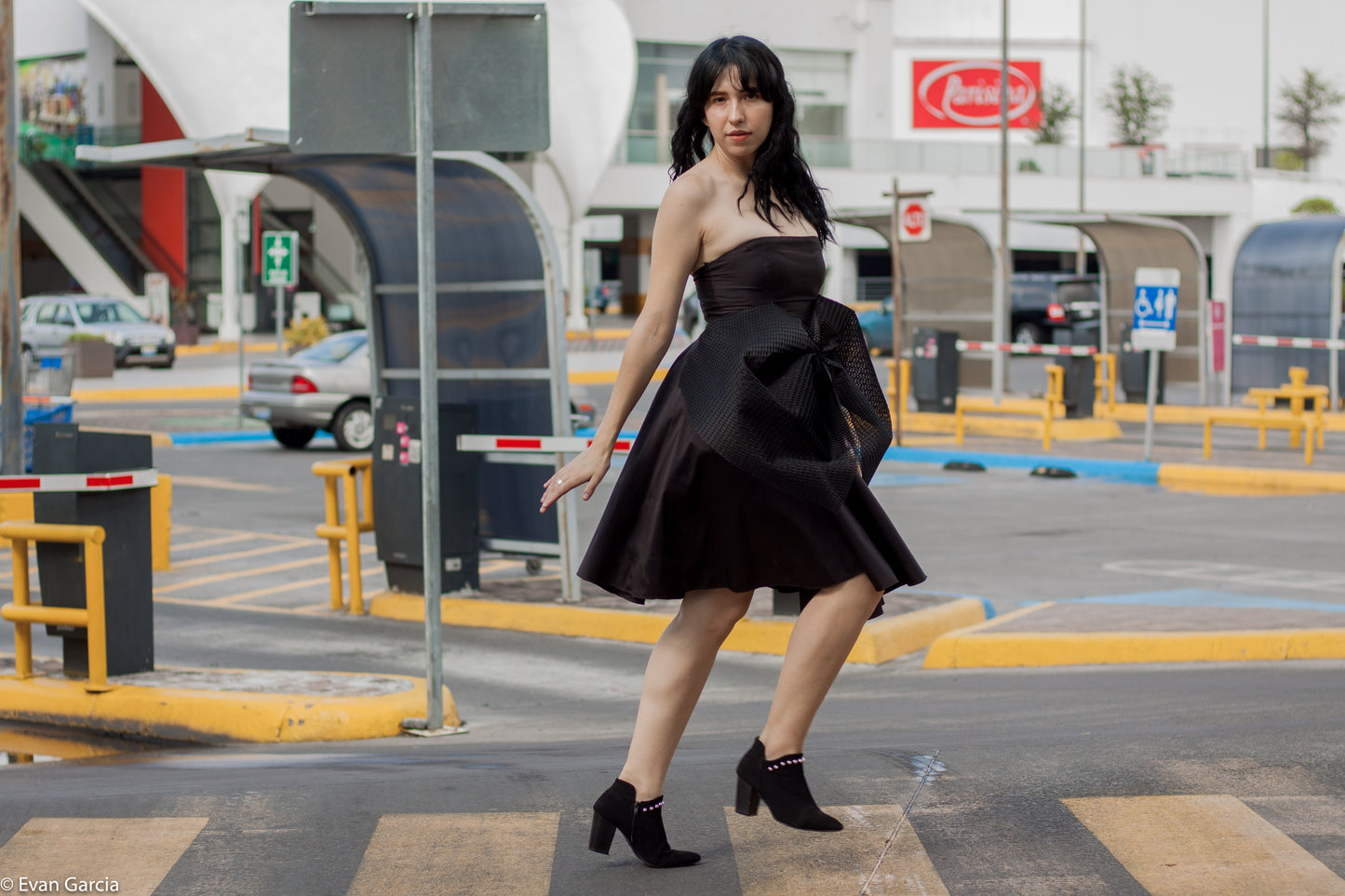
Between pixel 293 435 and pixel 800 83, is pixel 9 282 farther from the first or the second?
pixel 800 83

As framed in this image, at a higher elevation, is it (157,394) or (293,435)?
(157,394)

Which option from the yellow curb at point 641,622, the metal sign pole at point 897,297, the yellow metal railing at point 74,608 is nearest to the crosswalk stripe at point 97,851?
the yellow metal railing at point 74,608

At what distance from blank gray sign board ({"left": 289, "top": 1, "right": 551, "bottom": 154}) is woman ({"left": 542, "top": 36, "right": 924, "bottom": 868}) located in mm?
2340

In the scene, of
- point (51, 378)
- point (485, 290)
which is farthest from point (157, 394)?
point (485, 290)

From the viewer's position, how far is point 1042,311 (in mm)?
44312

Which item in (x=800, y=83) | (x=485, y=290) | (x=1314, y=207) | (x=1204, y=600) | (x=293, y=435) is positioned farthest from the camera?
(x=800, y=83)

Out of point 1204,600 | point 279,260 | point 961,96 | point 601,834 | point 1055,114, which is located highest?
point 961,96

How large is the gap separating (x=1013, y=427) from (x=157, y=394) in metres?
17.8

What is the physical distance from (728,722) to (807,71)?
5814 cm

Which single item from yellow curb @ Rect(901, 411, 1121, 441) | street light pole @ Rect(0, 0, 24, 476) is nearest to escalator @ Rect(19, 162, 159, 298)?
yellow curb @ Rect(901, 411, 1121, 441)

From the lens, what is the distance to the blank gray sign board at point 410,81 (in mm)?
6285

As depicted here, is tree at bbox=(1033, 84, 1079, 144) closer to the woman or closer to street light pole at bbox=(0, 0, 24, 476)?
street light pole at bbox=(0, 0, 24, 476)

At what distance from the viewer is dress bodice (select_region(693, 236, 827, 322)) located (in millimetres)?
3998

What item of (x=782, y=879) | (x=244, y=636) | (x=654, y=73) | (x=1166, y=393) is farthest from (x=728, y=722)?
(x=654, y=73)
